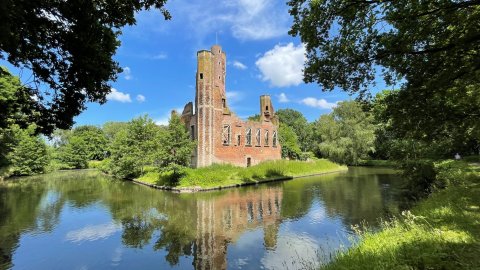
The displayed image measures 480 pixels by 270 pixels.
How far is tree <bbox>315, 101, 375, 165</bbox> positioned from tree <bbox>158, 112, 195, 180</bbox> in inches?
1141

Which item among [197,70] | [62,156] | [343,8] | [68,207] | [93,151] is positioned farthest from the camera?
[93,151]

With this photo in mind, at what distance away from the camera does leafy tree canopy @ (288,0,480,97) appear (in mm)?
5566

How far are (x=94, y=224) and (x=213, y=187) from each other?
11.3 m

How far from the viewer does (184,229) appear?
12.7m

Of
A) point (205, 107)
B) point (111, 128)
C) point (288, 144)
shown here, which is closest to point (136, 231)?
point (205, 107)

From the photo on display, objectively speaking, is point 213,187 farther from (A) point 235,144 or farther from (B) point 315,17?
(B) point 315,17

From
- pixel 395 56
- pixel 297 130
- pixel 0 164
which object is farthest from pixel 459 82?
pixel 297 130

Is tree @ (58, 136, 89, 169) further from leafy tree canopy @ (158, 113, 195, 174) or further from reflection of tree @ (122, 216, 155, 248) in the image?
reflection of tree @ (122, 216, 155, 248)

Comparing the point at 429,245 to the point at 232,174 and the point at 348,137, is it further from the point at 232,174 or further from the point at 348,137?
the point at 348,137

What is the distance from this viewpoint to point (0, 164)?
31.7 metres

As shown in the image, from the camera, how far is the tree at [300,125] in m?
68.4

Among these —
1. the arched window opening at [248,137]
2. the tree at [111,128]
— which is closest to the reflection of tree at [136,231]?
the arched window opening at [248,137]

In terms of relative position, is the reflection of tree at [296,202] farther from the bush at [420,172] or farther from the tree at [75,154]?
the tree at [75,154]

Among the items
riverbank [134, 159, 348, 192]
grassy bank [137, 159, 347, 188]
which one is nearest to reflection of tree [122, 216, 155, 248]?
riverbank [134, 159, 348, 192]
